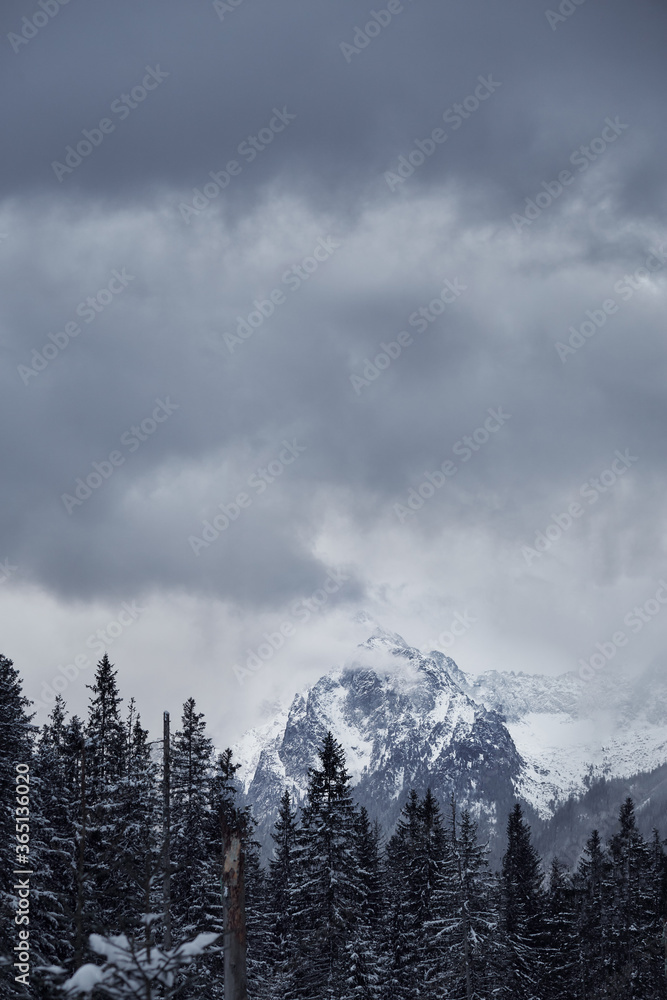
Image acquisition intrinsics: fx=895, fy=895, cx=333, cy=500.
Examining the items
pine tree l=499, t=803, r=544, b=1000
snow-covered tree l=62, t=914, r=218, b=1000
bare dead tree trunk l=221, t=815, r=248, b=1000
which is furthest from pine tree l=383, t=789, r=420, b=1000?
snow-covered tree l=62, t=914, r=218, b=1000

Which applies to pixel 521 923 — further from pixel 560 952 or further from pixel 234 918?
pixel 234 918

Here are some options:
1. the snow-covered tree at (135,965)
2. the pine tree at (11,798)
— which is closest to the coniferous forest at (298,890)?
the pine tree at (11,798)

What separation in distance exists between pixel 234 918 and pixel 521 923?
149 ft

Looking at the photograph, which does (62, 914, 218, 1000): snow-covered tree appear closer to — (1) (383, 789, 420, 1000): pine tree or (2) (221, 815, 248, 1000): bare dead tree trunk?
(2) (221, 815, 248, 1000): bare dead tree trunk

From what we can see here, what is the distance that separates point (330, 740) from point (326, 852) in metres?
6.43

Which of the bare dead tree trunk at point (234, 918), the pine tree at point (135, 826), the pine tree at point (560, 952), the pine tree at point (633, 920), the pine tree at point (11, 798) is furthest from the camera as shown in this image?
the pine tree at point (560, 952)

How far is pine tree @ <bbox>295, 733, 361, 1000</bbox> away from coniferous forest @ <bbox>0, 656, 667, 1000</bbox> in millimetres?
75

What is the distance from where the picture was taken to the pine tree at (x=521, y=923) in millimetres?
50719

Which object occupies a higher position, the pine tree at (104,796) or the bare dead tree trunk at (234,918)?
the pine tree at (104,796)

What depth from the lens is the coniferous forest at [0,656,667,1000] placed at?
96.1ft

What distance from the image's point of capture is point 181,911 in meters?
33.7

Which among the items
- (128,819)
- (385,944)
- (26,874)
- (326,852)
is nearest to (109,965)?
(26,874)

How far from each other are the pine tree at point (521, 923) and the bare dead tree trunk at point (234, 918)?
3745cm

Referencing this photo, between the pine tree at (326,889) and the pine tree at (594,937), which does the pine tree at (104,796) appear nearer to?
the pine tree at (326,889)
